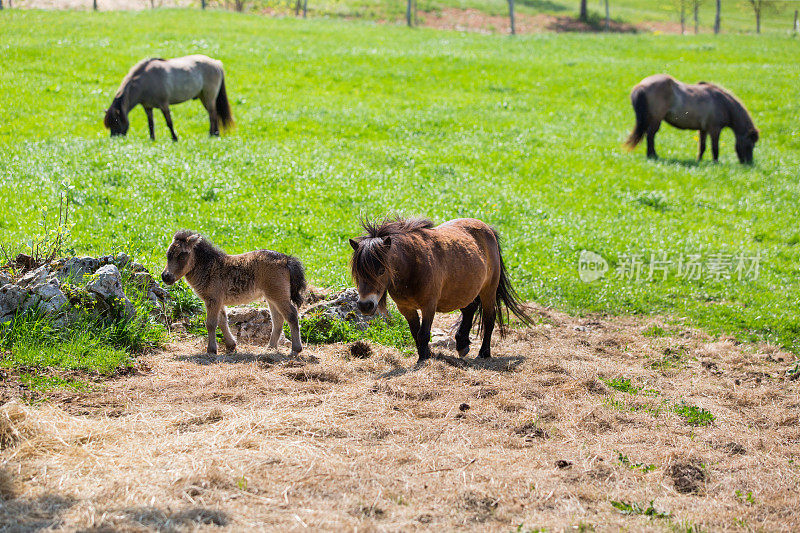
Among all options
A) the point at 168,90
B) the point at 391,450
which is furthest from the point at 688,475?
the point at 168,90

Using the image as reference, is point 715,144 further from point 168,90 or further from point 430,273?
point 430,273

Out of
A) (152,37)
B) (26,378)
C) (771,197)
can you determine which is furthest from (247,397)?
(152,37)

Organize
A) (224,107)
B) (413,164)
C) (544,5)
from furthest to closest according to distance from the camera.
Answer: (544,5), (224,107), (413,164)

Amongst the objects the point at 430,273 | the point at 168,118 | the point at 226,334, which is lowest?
the point at 226,334

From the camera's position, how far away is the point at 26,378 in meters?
6.76

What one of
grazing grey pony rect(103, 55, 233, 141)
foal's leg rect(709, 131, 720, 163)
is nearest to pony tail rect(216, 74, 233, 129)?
grazing grey pony rect(103, 55, 233, 141)

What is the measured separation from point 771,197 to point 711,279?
6.34m

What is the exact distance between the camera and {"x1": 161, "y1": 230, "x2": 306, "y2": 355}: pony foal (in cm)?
788

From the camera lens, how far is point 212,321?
7.94 m

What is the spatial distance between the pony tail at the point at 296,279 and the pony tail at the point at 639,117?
15.3 metres

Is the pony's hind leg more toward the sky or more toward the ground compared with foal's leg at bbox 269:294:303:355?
more toward the sky

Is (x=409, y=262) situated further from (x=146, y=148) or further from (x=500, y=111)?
(x=500, y=111)

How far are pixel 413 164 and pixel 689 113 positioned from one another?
9411mm

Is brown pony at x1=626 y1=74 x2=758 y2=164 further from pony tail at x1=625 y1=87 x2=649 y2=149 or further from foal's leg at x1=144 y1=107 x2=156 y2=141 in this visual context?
foal's leg at x1=144 y1=107 x2=156 y2=141
